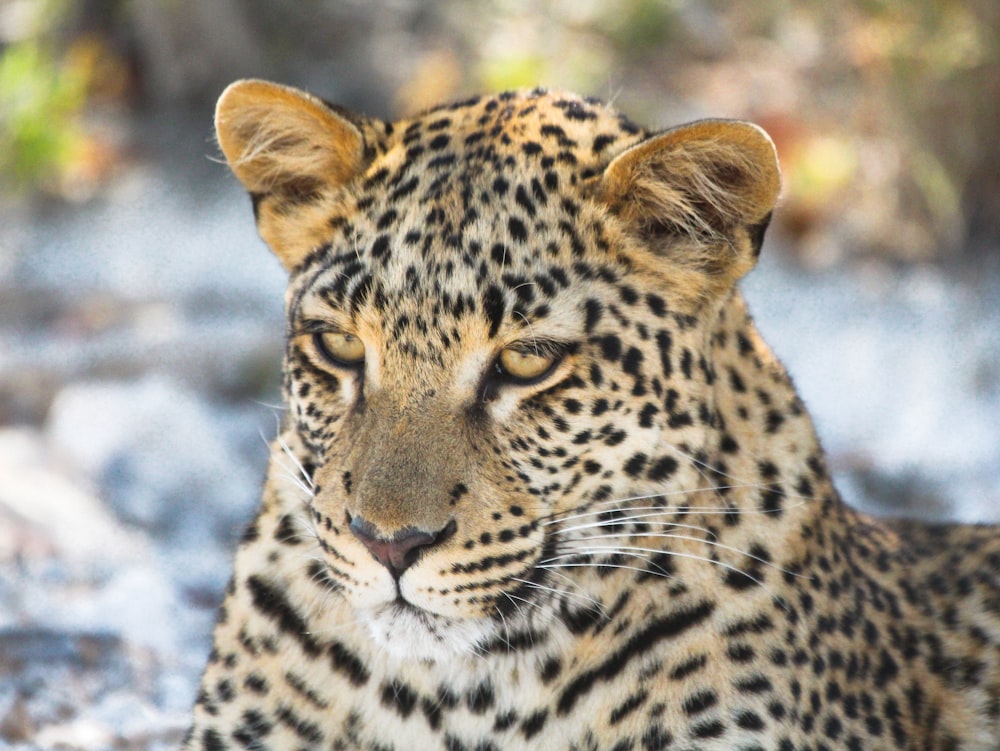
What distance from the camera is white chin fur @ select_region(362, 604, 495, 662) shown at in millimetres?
3832

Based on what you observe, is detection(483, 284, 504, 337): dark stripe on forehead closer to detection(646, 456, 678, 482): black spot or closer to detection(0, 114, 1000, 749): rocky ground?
detection(646, 456, 678, 482): black spot

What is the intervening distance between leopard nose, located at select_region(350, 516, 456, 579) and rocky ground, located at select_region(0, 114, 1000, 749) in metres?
2.28

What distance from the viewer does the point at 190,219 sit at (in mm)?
13688

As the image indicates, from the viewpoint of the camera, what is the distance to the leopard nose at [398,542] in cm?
364

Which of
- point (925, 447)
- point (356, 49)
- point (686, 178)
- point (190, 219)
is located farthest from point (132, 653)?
point (356, 49)

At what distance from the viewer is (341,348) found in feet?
13.2

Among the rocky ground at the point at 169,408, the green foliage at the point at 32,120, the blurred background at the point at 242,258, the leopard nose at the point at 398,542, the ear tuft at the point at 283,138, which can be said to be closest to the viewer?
the leopard nose at the point at 398,542

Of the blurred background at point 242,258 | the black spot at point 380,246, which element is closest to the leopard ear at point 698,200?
the black spot at point 380,246

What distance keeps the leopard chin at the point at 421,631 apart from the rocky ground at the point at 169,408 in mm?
2170

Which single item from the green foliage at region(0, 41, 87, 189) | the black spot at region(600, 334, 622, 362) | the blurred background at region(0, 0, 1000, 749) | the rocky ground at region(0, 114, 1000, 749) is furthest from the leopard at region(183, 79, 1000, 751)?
the green foliage at region(0, 41, 87, 189)

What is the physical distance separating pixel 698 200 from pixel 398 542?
131cm

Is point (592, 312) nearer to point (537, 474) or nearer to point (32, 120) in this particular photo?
point (537, 474)

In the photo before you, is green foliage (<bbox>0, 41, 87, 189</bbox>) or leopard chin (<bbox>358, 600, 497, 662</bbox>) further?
green foliage (<bbox>0, 41, 87, 189</bbox>)

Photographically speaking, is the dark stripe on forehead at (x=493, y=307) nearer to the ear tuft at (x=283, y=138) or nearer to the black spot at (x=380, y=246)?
the black spot at (x=380, y=246)
